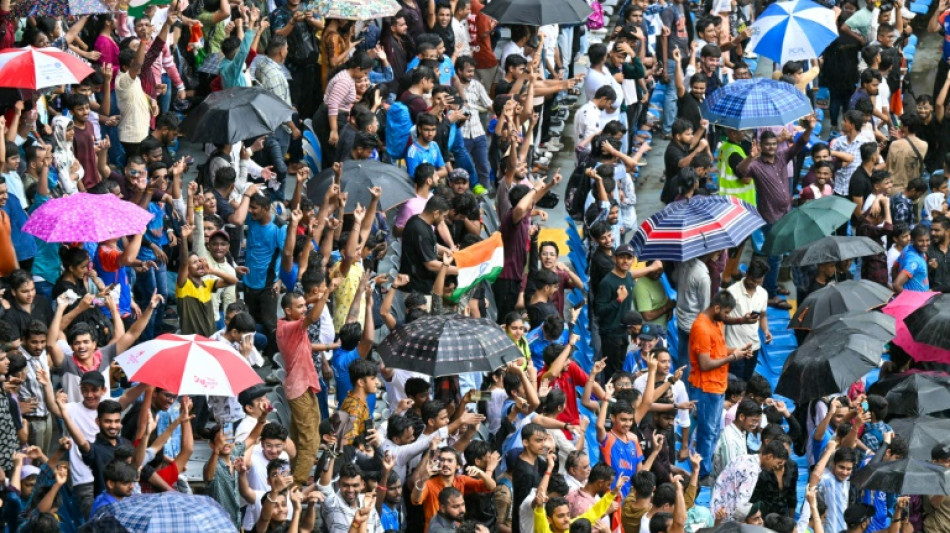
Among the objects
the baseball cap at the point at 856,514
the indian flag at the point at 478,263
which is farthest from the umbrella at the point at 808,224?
the baseball cap at the point at 856,514

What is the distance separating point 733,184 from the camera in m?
20.2

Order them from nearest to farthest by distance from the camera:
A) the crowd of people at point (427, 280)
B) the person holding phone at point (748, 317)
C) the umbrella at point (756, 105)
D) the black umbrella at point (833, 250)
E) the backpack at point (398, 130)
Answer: the crowd of people at point (427, 280) < the person holding phone at point (748, 317) < the black umbrella at point (833, 250) < the backpack at point (398, 130) < the umbrella at point (756, 105)

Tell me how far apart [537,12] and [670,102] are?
268 cm

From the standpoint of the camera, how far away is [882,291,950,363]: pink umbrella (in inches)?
685

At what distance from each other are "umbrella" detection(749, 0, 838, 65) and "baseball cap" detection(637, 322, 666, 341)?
4.87 m

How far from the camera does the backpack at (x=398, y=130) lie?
18609 mm

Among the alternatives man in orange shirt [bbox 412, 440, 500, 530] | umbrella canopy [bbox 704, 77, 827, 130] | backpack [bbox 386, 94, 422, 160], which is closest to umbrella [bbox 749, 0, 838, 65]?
umbrella canopy [bbox 704, 77, 827, 130]

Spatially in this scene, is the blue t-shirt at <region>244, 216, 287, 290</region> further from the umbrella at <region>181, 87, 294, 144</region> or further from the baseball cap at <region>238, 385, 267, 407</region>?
the baseball cap at <region>238, 385, 267, 407</region>

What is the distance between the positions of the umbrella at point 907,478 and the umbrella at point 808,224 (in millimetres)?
3988

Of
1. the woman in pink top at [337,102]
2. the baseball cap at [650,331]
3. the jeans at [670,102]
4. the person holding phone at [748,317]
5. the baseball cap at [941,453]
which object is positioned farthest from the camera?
the jeans at [670,102]

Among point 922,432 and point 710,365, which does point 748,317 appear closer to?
point 710,365

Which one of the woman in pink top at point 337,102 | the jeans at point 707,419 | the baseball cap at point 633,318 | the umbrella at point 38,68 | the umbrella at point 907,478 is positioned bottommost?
the jeans at point 707,419

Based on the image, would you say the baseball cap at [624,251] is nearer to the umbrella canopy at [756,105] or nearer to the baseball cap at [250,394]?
the umbrella canopy at [756,105]

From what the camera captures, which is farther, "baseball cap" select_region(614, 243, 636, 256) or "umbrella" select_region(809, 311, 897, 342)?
"baseball cap" select_region(614, 243, 636, 256)
